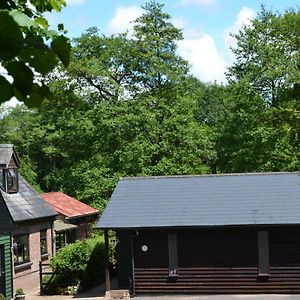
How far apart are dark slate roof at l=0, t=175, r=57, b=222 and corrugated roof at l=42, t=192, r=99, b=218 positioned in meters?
6.30

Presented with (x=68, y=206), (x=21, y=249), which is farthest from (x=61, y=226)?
(x=21, y=249)

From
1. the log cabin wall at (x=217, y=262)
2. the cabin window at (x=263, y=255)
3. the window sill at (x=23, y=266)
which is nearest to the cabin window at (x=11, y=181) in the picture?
the window sill at (x=23, y=266)

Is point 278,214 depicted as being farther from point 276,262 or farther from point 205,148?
point 205,148

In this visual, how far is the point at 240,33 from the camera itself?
38031mm

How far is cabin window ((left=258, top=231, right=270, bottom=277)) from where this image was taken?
22.8 metres

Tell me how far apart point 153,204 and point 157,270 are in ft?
8.36

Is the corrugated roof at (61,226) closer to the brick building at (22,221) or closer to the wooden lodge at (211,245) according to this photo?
the brick building at (22,221)

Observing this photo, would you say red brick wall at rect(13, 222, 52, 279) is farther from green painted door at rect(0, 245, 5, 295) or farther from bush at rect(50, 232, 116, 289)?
bush at rect(50, 232, 116, 289)

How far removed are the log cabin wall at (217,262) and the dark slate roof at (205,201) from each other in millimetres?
473

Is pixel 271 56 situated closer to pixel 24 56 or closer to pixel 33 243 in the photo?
pixel 33 243

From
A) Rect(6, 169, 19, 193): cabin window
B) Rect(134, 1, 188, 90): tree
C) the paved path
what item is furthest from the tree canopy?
the paved path

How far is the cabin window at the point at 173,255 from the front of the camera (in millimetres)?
23234

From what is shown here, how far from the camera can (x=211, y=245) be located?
23.1 meters

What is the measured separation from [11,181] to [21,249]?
2.87m
